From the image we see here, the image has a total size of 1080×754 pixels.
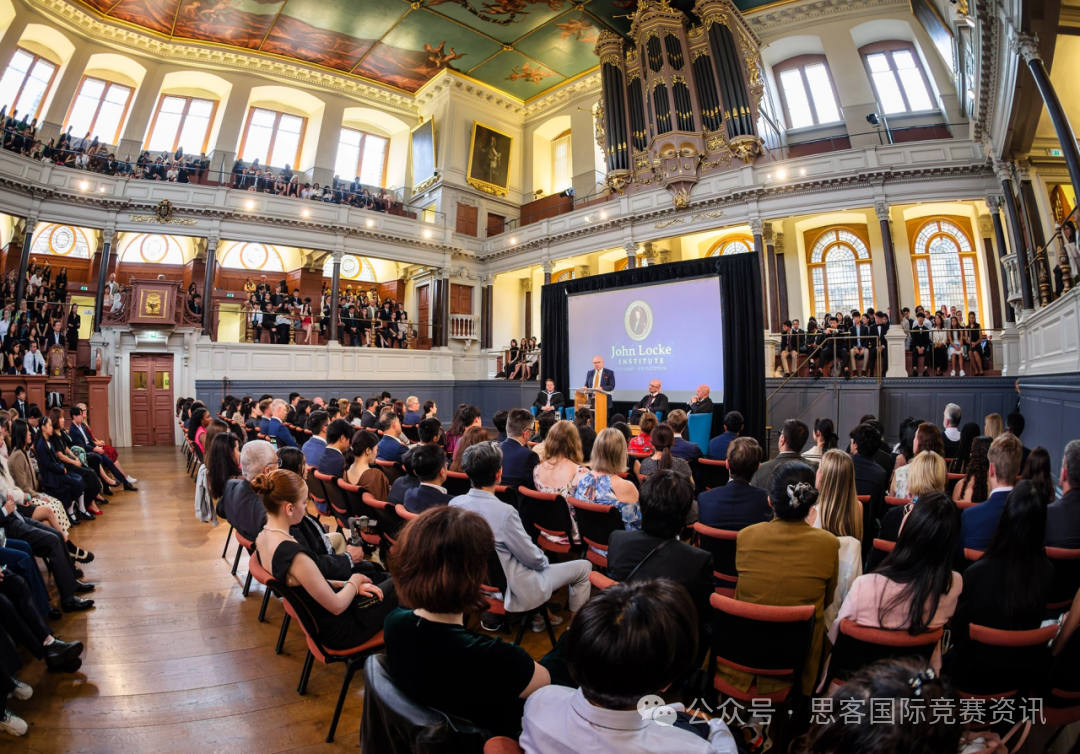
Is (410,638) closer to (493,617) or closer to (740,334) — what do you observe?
(493,617)

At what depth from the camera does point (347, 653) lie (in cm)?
220

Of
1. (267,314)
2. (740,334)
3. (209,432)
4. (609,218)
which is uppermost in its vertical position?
(609,218)

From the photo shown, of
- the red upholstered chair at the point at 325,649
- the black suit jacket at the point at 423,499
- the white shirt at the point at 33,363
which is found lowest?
the red upholstered chair at the point at 325,649

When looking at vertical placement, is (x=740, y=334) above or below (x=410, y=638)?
above

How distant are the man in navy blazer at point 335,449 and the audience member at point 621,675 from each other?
11.3 feet

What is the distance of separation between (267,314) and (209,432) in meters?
9.32

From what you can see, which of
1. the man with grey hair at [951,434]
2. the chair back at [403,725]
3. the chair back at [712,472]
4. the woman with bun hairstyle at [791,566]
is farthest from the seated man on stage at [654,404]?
the chair back at [403,725]

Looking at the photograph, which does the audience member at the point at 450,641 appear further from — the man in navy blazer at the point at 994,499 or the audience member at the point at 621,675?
the man in navy blazer at the point at 994,499

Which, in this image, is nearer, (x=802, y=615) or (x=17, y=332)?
(x=802, y=615)

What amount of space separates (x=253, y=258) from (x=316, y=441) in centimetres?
1353

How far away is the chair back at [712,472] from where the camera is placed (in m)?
4.49

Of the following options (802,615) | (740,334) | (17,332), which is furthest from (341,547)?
(17,332)

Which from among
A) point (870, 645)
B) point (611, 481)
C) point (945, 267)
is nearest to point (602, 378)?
point (611, 481)

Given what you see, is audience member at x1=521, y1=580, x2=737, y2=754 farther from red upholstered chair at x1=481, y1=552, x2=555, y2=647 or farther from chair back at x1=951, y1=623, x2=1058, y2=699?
red upholstered chair at x1=481, y1=552, x2=555, y2=647
